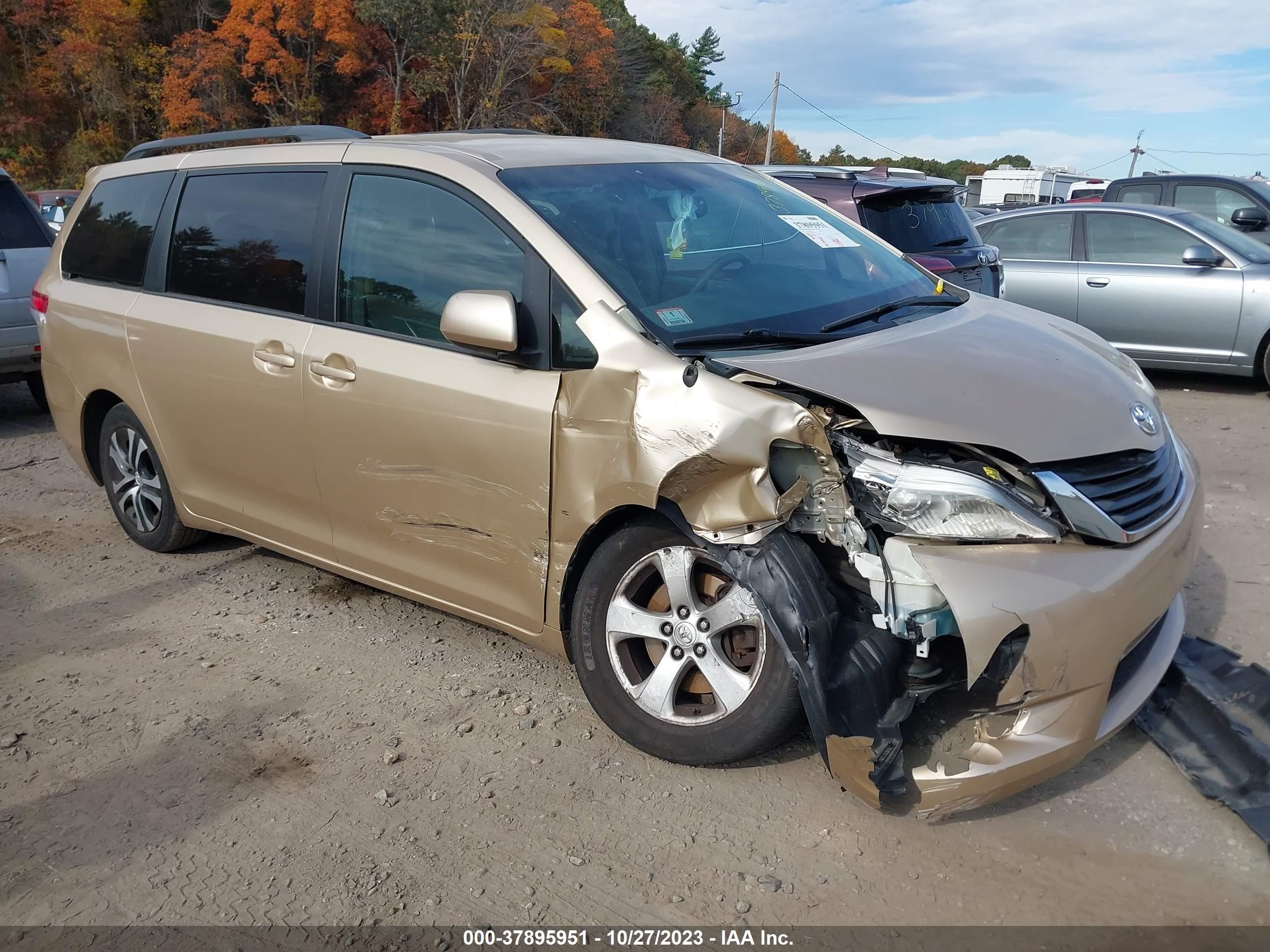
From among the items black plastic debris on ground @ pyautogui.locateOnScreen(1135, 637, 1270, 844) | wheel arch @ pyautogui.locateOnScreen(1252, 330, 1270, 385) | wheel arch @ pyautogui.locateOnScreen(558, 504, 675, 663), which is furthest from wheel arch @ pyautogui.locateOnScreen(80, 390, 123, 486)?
wheel arch @ pyautogui.locateOnScreen(1252, 330, 1270, 385)

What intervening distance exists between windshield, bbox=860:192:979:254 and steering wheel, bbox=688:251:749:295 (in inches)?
146

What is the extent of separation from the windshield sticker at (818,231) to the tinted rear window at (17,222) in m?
6.57

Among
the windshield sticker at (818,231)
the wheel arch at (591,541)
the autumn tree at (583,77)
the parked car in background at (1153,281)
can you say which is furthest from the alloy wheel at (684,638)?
the autumn tree at (583,77)

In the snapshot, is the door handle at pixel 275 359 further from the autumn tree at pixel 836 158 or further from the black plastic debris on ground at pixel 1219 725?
the autumn tree at pixel 836 158

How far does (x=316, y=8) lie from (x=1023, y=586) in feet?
146

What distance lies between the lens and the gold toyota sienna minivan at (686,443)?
8.43 feet

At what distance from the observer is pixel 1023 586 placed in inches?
96.2

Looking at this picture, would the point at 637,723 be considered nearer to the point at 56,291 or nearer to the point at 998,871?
the point at 998,871

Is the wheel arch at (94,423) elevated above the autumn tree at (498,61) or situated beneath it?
situated beneath

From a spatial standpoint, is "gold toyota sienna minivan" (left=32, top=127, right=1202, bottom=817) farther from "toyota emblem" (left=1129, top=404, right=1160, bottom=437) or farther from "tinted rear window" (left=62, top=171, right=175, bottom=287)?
"tinted rear window" (left=62, top=171, right=175, bottom=287)

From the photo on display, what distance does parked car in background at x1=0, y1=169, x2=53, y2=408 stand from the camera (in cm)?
740

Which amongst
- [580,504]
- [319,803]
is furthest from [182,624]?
[580,504]

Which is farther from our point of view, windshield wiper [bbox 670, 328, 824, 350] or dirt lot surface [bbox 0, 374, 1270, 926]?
windshield wiper [bbox 670, 328, 824, 350]

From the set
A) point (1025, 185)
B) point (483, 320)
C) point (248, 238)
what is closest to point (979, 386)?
point (483, 320)
